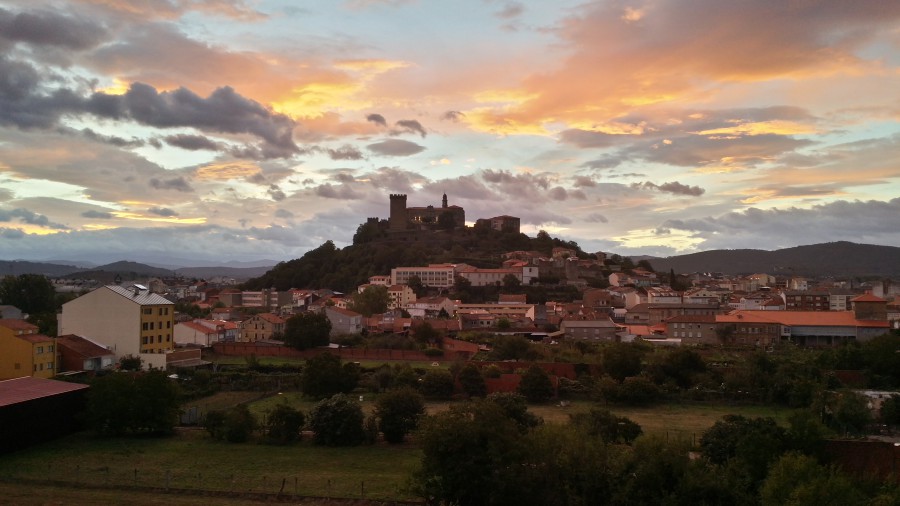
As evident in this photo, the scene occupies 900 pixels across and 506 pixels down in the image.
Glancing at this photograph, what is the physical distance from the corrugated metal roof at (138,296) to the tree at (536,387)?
19.2m

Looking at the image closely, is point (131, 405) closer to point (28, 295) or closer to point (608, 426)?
point (608, 426)

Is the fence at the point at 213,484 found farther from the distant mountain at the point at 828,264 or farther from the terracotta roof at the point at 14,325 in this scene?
the distant mountain at the point at 828,264

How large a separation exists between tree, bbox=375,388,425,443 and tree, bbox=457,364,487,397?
7.48 meters

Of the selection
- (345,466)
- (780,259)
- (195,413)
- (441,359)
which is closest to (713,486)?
(345,466)

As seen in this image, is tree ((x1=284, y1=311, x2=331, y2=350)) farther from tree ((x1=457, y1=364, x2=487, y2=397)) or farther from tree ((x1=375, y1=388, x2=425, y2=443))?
tree ((x1=375, y1=388, x2=425, y2=443))

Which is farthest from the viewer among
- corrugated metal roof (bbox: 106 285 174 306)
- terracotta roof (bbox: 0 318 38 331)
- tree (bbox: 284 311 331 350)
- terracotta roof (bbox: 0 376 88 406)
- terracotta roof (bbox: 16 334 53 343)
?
tree (bbox: 284 311 331 350)

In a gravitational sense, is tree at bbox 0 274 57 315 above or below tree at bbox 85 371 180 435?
above

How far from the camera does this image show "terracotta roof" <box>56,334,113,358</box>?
30984 millimetres

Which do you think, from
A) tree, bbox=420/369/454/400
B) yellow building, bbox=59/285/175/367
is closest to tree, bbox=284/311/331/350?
yellow building, bbox=59/285/175/367

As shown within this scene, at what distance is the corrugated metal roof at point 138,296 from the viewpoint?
34.8 metres

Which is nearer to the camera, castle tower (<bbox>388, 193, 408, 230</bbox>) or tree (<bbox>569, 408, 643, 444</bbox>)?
tree (<bbox>569, 408, 643, 444</bbox>)

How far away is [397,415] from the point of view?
70.3 feet

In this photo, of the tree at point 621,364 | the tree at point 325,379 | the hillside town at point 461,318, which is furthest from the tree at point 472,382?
the hillside town at point 461,318

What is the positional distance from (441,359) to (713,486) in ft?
87.8
